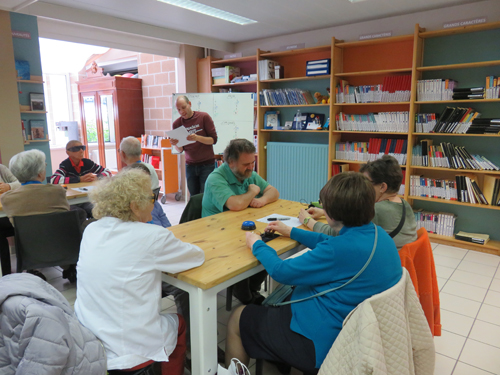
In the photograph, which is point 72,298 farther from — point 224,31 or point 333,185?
point 224,31

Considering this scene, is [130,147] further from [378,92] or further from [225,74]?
[225,74]

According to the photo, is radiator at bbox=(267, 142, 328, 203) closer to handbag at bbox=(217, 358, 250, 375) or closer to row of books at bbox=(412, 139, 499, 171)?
row of books at bbox=(412, 139, 499, 171)

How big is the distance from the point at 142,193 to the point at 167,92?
5323 millimetres

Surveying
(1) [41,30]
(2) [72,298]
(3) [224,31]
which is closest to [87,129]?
(1) [41,30]

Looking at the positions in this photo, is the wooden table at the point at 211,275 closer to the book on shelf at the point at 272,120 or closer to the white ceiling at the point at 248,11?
the white ceiling at the point at 248,11

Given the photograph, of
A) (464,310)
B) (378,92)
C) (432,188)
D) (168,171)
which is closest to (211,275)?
(464,310)

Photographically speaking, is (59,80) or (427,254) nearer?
(427,254)

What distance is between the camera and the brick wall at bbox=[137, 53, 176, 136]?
6.35 meters

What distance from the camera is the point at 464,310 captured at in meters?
2.74

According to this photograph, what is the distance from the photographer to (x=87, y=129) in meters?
7.73

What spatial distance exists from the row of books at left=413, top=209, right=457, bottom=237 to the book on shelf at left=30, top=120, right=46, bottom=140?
15.4ft

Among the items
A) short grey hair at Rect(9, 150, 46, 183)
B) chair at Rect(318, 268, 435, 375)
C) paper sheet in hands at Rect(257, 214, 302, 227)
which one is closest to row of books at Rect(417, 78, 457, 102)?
paper sheet in hands at Rect(257, 214, 302, 227)

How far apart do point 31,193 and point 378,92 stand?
3.89 meters

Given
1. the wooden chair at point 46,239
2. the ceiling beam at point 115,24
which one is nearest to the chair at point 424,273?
the wooden chair at point 46,239
